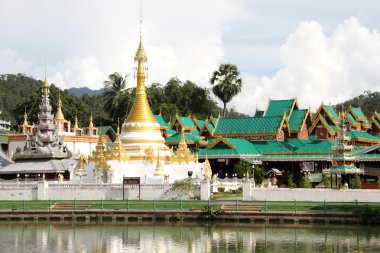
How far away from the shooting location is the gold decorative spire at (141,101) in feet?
183

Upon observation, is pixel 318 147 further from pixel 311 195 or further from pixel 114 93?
pixel 114 93

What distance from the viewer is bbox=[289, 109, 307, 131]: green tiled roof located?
69.4 m

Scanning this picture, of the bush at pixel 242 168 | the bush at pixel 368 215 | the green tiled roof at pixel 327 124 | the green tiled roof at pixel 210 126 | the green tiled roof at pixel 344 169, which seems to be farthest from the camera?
the green tiled roof at pixel 210 126

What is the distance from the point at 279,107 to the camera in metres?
73.1

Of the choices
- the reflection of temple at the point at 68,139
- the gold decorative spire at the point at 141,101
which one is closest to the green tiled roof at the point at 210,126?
the reflection of temple at the point at 68,139

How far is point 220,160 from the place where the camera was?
65.4 meters

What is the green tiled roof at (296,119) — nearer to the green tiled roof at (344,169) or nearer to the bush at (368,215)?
the green tiled roof at (344,169)

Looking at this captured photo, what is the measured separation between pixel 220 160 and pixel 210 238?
31.6 m

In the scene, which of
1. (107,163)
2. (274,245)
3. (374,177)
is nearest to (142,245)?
(274,245)

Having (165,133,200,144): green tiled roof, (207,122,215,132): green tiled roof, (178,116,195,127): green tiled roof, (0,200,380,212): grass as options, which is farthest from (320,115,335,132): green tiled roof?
(0,200,380,212): grass

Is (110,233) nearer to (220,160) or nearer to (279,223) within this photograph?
(279,223)

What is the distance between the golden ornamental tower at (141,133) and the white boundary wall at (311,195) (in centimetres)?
1056

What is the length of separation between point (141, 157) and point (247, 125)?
1942cm

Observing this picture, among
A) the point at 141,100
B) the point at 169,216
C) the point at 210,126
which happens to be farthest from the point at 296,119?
the point at 169,216
